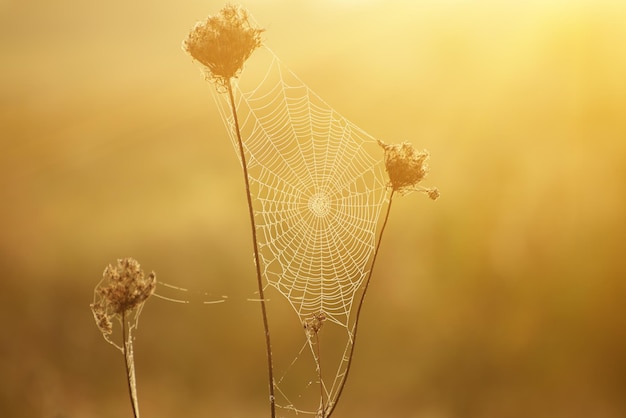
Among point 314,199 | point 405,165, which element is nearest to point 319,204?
point 314,199

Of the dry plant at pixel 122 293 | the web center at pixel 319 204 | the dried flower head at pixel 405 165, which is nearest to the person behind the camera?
the dry plant at pixel 122 293

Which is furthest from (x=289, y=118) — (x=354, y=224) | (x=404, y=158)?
(x=404, y=158)

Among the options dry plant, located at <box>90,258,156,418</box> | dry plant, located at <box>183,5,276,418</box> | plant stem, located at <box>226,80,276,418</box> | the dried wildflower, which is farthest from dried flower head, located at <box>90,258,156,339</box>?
the dried wildflower

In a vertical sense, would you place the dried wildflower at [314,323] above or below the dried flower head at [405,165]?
below

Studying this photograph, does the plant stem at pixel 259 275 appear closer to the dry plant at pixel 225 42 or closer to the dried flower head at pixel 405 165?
the dry plant at pixel 225 42

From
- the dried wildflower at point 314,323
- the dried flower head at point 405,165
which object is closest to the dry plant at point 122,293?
the dried wildflower at point 314,323

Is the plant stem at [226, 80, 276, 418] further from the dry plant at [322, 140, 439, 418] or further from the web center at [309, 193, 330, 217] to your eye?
the web center at [309, 193, 330, 217]
